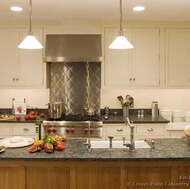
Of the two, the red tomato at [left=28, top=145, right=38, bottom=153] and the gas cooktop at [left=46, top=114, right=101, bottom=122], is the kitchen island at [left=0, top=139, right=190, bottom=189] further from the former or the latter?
the gas cooktop at [left=46, top=114, right=101, bottom=122]

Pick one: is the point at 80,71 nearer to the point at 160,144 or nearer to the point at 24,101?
the point at 24,101

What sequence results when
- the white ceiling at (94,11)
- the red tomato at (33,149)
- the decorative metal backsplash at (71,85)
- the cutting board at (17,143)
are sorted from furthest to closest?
1. the decorative metal backsplash at (71,85)
2. the white ceiling at (94,11)
3. the cutting board at (17,143)
4. the red tomato at (33,149)

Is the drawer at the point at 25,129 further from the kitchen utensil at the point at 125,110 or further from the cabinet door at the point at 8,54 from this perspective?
the kitchen utensil at the point at 125,110

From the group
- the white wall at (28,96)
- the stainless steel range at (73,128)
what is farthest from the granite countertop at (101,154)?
the white wall at (28,96)

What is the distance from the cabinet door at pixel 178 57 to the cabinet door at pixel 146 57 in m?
0.18

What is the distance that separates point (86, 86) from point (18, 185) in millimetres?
2659

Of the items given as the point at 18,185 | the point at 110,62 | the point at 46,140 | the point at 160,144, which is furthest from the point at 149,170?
the point at 110,62

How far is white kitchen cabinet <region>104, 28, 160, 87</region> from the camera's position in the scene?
465cm

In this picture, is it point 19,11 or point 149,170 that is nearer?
point 149,170

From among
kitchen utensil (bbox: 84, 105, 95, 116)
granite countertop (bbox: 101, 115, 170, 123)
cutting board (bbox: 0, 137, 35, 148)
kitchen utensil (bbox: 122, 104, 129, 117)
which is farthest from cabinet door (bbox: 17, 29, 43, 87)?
cutting board (bbox: 0, 137, 35, 148)

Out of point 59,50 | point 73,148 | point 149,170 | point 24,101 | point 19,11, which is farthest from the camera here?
point 24,101

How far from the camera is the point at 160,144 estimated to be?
294cm

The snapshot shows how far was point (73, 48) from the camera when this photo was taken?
14.8ft

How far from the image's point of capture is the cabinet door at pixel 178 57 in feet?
15.3
